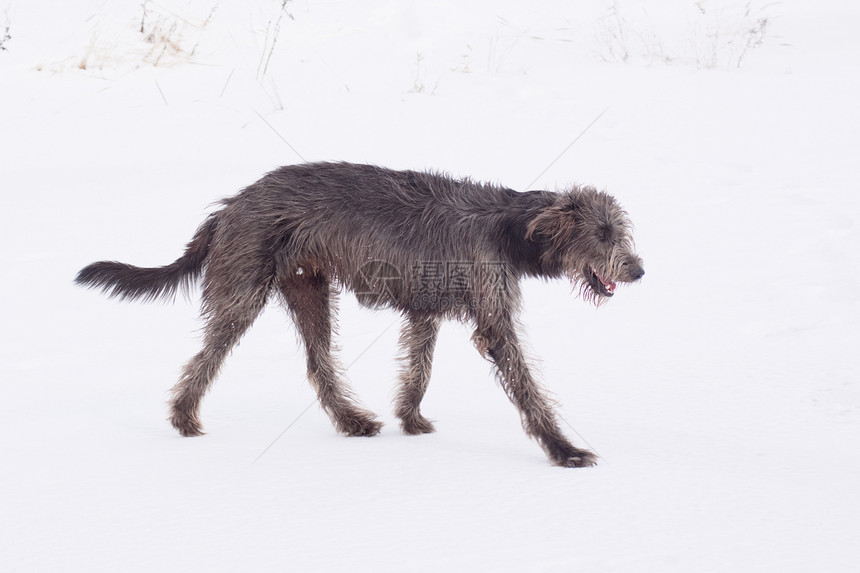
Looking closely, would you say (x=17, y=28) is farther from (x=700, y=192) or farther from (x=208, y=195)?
(x=700, y=192)

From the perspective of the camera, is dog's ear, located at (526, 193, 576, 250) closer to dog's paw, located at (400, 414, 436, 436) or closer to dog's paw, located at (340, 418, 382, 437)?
dog's paw, located at (400, 414, 436, 436)

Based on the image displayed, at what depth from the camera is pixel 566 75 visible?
10367 mm

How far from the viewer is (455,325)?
7.03 m

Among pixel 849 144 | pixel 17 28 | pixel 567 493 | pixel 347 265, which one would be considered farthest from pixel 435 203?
pixel 17 28

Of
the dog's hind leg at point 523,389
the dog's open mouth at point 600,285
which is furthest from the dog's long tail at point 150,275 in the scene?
the dog's open mouth at point 600,285

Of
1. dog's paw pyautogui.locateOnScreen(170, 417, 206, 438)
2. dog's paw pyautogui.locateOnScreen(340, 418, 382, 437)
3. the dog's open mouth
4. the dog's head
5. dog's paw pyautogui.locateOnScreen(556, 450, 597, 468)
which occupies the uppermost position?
the dog's head

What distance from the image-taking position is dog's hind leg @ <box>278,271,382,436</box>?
17.4ft

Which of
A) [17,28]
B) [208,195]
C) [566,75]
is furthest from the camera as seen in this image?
[17,28]

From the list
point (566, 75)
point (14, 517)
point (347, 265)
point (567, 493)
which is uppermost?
point (566, 75)

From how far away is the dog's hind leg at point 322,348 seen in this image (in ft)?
17.4

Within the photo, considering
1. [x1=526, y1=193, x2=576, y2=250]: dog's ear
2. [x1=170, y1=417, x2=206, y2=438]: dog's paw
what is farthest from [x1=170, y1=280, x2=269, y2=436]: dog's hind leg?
[x1=526, y1=193, x2=576, y2=250]: dog's ear

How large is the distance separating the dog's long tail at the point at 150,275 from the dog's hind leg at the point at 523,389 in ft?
5.39

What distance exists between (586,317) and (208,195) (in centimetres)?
369

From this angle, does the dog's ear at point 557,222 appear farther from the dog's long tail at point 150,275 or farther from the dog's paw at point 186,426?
the dog's paw at point 186,426
